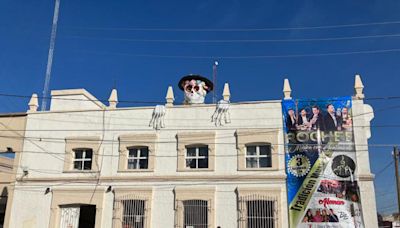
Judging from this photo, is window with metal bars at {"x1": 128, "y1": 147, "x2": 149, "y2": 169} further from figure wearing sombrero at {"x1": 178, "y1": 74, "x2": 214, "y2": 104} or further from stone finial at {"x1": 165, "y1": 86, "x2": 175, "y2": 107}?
figure wearing sombrero at {"x1": 178, "y1": 74, "x2": 214, "y2": 104}

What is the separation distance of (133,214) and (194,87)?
848 cm

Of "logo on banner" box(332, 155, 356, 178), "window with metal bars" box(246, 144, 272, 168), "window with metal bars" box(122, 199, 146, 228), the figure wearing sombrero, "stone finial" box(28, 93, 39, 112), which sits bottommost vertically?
"window with metal bars" box(122, 199, 146, 228)

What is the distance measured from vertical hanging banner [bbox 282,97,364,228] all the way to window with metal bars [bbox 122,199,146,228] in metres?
7.61

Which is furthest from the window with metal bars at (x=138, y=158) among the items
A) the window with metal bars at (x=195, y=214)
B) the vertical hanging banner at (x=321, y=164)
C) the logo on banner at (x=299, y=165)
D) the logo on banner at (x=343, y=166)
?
the logo on banner at (x=343, y=166)

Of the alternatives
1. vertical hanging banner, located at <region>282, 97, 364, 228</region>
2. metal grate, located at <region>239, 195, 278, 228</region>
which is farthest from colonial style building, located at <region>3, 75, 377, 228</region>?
vertical hanging banner, located at <region>282, 97, 364, 228</region>

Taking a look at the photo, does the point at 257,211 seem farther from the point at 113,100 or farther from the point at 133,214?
the point at 113,100

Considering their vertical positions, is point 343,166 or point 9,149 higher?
point 9,149

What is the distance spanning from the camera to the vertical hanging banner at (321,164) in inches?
792

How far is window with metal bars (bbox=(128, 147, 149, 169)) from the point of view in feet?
76.0

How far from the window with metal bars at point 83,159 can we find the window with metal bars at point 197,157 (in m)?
5.68

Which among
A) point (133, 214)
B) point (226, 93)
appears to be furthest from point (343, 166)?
point (133, 214)

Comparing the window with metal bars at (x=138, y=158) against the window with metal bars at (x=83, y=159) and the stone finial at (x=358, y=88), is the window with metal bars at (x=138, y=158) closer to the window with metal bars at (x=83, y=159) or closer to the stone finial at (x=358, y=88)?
the window with metal bars at (x=83, y=159)

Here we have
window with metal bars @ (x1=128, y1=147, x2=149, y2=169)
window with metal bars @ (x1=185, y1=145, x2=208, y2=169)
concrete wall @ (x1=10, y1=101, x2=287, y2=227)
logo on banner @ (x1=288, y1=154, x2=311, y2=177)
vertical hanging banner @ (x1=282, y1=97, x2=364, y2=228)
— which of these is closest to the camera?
vertical hanging banner @ (x1=282, y1=97, x2=364, y2=228)

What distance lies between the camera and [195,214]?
21531mm
